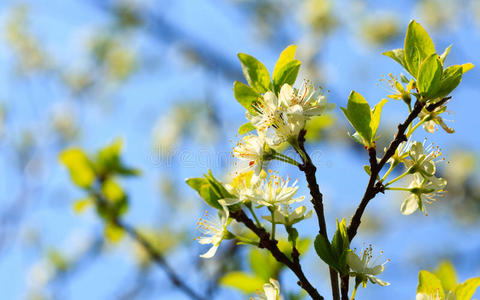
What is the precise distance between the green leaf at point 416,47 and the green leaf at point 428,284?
1.82 ft

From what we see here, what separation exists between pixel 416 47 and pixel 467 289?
2.23 feet

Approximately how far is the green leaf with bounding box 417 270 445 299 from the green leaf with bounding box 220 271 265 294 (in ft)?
2.14

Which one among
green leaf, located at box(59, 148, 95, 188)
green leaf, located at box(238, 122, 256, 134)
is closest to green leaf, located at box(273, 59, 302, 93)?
green leaf, located at box(238, 122, 256, 134)

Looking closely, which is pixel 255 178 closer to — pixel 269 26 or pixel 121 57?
pixel 269 26

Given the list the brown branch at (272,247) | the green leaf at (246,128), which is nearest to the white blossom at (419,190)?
the brown branch at (272,247)

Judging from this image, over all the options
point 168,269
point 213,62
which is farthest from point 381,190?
point 213,62

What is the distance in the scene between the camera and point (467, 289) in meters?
1.20

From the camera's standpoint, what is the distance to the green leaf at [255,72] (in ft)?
4.14

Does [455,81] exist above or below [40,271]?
below

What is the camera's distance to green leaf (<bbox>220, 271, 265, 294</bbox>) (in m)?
1.69

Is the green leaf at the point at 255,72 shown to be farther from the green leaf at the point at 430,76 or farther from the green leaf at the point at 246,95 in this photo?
the green leaf at the point at 430,76

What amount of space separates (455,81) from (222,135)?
2.06m

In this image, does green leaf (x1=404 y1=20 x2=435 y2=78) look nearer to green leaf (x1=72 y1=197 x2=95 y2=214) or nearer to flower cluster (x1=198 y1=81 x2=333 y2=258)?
flower cluster (x1=198 y1=81 x2=333 y2=258)

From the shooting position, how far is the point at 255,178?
1214 mm
